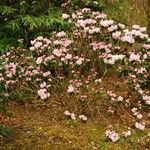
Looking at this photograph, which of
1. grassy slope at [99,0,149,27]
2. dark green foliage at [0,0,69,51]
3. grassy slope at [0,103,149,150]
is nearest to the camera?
grassy slope at [0,103,149,150]

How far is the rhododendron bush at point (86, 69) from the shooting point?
294 inches

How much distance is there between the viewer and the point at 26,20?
362 inches

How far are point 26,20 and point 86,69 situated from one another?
179 cm

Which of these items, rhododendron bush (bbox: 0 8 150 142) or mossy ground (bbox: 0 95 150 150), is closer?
mossy ground (bbox: 0 95 150 150)

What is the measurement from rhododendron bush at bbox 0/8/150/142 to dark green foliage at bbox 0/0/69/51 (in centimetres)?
93

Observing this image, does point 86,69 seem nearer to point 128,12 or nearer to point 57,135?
point 57,135

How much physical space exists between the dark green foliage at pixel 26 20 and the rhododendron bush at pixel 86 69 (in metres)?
0.93

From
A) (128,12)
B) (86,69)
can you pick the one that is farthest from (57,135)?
(128,12)

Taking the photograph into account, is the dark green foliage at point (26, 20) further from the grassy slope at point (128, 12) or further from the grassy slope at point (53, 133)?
the grassy slope at point (53, 133)

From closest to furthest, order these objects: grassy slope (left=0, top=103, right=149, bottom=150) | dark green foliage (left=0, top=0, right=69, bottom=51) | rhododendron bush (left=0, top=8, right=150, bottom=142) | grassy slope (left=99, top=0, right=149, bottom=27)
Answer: grassy slope (left=0, top=103, right=149, bottom=150), rhododendron bush (left=0, top=8, right=150, bottom=142), dark green foliage (left=0, top=0, right=69, bottom=51), grassy slope (left=99, top=0, right=149, bottom=27)

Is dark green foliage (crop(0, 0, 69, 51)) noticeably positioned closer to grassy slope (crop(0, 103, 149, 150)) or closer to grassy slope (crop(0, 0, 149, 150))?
grassy slope (crop(0, 0, 149, 150))

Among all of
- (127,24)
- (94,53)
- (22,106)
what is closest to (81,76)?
(94,53)

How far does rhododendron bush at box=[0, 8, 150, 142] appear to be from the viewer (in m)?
7.46

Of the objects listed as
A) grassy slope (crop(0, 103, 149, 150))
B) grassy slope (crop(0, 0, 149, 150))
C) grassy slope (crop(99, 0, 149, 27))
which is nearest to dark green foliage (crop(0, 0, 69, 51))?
grassy slope (crop(99, 0, 149, 27))
